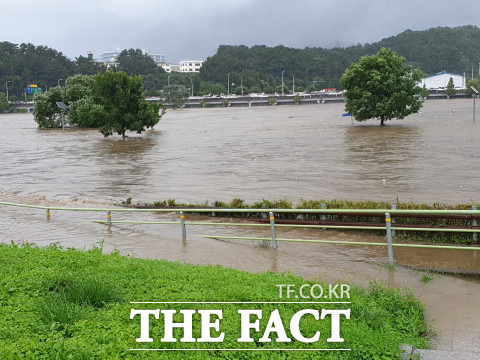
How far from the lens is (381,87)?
57.2 m

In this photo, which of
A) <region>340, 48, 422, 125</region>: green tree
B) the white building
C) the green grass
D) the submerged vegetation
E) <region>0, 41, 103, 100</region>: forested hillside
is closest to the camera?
the green grass

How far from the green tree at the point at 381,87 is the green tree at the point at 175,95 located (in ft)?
283

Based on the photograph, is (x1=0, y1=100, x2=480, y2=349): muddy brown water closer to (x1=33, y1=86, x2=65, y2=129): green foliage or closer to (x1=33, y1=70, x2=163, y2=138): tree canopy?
(x1=33, y1=70, x2=163, y2=138): tree canopy

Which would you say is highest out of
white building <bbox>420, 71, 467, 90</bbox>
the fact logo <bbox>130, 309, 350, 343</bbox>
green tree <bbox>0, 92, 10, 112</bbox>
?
white building <bbox>420, 71, 467, 90</bbox>

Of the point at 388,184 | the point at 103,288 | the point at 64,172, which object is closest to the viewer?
the point at 103,288

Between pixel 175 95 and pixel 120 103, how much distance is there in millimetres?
86189

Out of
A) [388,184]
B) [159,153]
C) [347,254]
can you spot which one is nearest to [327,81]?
Answer: [159,153]

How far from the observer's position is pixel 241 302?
6.67 metres

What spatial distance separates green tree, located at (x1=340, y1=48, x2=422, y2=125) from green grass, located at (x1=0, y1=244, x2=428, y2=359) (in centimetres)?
5108

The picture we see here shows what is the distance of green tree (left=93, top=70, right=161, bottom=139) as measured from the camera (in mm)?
56500

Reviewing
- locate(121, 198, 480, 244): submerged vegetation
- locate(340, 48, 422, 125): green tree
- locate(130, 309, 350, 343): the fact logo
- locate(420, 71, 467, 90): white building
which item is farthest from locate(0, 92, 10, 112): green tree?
locate(130, 309, 350, 343): the fact logo

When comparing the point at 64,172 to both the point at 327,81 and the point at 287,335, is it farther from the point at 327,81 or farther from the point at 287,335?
the point at 327,81

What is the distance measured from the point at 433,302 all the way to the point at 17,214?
1546 cm

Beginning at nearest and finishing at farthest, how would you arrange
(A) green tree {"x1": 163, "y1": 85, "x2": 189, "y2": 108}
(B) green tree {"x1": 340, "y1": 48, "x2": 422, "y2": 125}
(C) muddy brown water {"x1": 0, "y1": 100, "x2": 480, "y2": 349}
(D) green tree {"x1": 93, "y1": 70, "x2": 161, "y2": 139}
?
(C) muddy brown water {"x1": 0, "y1": 100, "x2": 480, "y2": 349}, (D) green tree {"x1": 93, "y1": 70, "x2": 161, "y2": 139}, (B) green tree {"x1": 340, "y1": 48, "x2": 422, "y2": 125}, (A) green tree {"x1": 163, "y1": 85, "x2": 189, "y2": 108}
